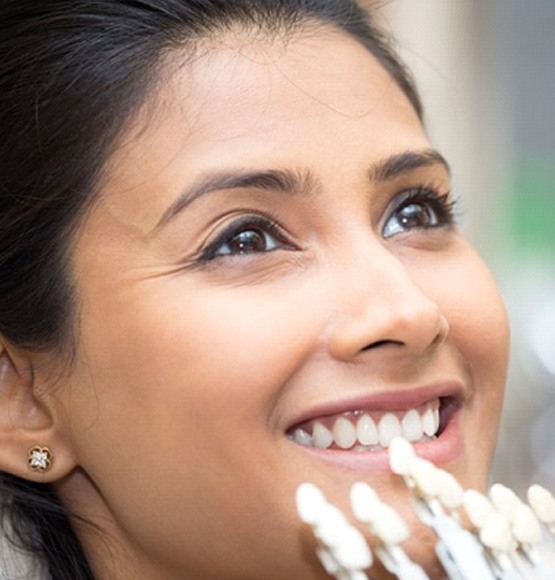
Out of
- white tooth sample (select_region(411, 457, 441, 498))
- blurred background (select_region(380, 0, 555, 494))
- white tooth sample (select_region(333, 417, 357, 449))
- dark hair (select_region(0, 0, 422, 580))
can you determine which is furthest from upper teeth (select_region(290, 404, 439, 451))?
blurred background (select_region(380, 0, 555, 494))

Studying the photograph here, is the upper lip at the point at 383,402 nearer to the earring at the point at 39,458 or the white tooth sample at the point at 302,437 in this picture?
the white tooth sample at the point at 302,437

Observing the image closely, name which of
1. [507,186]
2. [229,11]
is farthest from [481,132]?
[229,11]

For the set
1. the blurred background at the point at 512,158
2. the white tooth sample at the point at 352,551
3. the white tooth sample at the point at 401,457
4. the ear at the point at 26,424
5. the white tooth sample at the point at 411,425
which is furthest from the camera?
the blurred background at the point at 512,158

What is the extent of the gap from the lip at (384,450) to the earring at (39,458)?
33 centimetres

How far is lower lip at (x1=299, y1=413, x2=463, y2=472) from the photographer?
1.49 metres

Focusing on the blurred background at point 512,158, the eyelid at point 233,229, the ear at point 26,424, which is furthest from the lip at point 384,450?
the blurred background at point 512,158

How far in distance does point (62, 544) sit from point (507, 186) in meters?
3.62

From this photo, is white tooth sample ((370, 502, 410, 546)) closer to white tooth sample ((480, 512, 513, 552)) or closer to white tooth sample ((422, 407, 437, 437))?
white tooth sample ((480, 512, 513, 552))

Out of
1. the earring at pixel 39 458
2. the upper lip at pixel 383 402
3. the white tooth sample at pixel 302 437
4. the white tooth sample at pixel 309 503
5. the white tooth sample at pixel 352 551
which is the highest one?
the upper lip at pixel 383 402

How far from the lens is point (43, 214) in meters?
1.60

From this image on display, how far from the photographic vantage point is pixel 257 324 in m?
1.48

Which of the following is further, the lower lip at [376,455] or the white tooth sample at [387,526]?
the lower lip at [376,455]

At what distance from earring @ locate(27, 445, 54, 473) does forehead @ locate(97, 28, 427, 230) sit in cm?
33

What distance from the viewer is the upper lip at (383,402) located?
4.82ft
